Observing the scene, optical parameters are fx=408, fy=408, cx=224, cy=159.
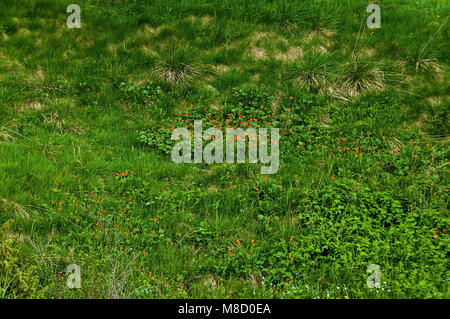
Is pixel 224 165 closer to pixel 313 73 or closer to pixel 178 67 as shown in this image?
pixel 178 67

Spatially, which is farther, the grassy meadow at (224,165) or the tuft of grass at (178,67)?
the tuft of grass at (178,67)

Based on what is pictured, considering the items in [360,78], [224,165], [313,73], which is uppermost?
[313,73]

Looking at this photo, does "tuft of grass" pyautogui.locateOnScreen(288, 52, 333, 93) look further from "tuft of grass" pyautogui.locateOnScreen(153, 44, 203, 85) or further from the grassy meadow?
"tuft of grass" pyautogui.locateOnScreen(153, 44, 203, 85)

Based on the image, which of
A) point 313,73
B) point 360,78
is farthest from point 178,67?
point 360,78

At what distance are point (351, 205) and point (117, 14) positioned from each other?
689 centimetres

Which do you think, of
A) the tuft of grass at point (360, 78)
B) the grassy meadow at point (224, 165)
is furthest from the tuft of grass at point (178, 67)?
Result: the tuft of grass at point (360, 78)

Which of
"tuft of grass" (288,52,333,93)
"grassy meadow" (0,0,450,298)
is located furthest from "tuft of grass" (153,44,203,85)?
"tuft of grass" (288,52,333,93)

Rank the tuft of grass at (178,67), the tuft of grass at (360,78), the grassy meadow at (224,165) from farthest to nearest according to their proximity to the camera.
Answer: the tuft of grass at (178,67) → the tuft of grass at (360,78) → the grassy meadow at (224,165)

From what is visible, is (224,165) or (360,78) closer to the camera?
(224,165)

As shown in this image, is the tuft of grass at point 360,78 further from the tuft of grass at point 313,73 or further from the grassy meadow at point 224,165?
the tuft of grass at point 313,73

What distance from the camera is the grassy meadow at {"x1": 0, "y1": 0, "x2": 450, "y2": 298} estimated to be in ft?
16.4

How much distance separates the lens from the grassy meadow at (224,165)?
5012 mm

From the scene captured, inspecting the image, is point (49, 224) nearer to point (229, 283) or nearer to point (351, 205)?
point (229, 283)

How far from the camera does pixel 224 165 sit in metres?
6.71
